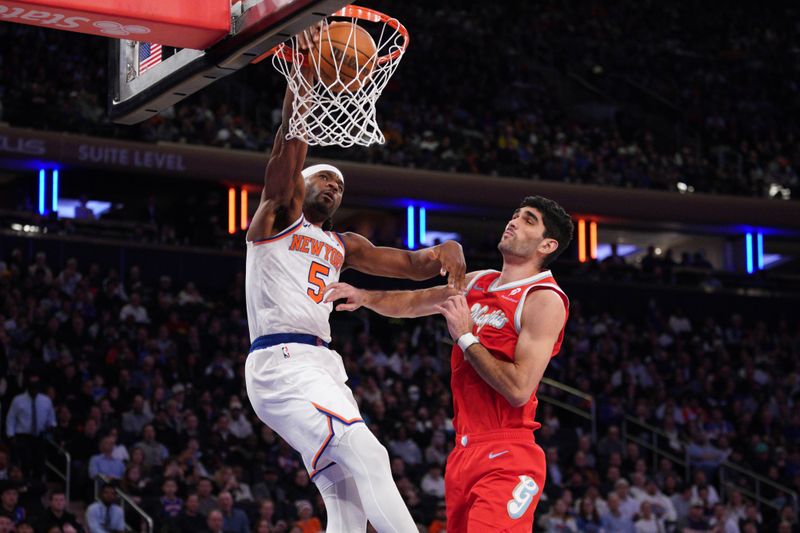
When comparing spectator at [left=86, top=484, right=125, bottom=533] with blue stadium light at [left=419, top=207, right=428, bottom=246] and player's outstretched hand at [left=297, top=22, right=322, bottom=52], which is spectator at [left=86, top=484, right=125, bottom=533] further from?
blue stadium light at [left=419, top=207, right=428, bottom=246]

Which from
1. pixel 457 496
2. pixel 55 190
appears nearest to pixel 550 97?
pixel 55 190

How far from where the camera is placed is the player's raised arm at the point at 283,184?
20.2ft

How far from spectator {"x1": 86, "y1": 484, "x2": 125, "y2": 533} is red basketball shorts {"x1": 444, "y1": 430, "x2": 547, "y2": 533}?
24.7 feet

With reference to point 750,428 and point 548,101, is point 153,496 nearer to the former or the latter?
point 750,428

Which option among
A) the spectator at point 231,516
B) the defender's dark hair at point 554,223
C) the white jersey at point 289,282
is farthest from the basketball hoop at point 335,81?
the spectator at point 231,516

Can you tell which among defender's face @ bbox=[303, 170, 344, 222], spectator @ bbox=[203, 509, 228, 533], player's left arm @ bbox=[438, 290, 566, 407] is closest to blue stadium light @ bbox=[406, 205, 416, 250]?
spectator @ bbox=[203, 509, 228, 533]

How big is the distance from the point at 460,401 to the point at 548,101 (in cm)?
2451

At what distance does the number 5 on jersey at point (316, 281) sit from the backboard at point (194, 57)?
1160 mm

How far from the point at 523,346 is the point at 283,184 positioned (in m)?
1.59

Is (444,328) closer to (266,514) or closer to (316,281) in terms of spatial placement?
(266,514)

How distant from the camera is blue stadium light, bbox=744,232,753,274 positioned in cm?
2916

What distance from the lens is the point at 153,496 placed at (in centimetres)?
1325

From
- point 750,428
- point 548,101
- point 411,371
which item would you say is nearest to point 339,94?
point 411,371

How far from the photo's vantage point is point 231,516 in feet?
42.2
